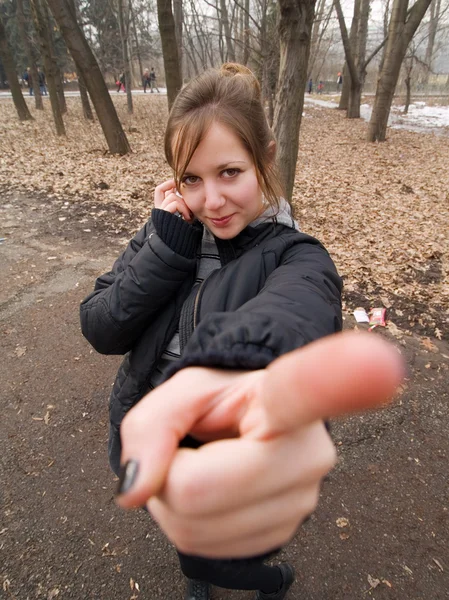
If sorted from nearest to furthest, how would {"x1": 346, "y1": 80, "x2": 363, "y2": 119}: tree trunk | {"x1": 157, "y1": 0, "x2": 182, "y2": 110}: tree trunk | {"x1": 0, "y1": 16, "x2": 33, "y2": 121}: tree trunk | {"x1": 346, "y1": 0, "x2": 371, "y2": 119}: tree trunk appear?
{"x1": 157, "y1": 0, "x2": 182, "y2": 110}: tree trunk, {"x1": 0, "y1": 16, "x2": 33, "y2": 121}: tree trunk, {"x1": 346, "y1": 0, "x2": 371, "y2": 119}: tree trunk, {"x1": 346, "y1": 80, "x2": 363, "y2": 119}: tree trunk

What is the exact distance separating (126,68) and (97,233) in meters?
15.0

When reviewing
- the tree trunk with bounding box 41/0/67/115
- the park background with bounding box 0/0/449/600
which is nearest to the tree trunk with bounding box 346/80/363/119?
the park background with bounding box 0/0/449/600

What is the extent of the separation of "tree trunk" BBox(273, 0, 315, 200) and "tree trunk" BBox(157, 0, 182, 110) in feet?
13.8

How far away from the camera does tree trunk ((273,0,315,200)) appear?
4.52 m

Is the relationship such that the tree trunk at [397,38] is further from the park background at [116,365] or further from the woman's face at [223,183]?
the woman's face at [223,183]

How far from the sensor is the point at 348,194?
7.93 meters

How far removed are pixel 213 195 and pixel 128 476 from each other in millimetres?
1007

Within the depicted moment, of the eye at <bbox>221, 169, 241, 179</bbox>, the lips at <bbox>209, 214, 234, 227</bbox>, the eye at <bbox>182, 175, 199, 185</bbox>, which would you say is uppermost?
the eye at <bbox>221, 169, 241, 179</bbox>

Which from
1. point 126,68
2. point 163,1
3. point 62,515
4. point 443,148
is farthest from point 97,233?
point 126,68

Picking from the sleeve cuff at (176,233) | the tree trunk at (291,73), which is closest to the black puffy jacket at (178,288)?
the sleeve cuff at (176,233)

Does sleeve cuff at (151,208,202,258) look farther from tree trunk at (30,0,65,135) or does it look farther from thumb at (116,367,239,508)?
tree trunk at (30,0,65,135)

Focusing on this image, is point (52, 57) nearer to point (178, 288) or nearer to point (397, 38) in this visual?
point (397, 38)

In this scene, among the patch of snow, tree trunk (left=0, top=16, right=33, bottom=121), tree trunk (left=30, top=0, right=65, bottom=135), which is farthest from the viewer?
the patch of snow

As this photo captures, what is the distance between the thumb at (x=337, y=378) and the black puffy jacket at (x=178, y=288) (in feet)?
1.86
